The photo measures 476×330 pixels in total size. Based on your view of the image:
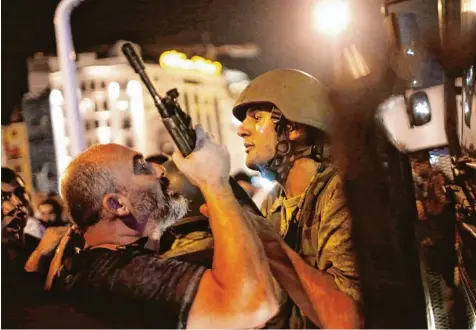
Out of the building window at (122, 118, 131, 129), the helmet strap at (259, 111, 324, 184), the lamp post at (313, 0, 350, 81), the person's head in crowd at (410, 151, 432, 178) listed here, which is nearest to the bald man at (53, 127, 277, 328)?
the building window at (122, 118, 131, 129)

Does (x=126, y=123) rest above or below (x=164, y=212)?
above

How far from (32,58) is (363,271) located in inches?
76.5

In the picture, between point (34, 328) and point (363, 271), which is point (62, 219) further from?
point (363, 271)

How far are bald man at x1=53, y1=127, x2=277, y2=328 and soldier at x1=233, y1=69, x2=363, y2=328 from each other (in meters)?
0.18

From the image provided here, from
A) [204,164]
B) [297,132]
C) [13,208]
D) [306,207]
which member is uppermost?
[297,132]

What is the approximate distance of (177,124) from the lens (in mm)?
2666

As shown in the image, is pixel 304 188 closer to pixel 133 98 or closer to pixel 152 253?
pixel 152 253

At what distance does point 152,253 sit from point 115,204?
11.2 inches

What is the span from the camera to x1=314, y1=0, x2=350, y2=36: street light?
282cm

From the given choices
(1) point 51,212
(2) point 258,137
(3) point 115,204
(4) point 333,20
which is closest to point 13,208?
(1) point 51,212

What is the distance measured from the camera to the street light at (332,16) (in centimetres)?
282

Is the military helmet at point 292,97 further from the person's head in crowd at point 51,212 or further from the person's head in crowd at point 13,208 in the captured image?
the person's head in crowd at point 13,208

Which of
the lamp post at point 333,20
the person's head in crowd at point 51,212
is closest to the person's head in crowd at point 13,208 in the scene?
the person's head in crowd at point 51,212

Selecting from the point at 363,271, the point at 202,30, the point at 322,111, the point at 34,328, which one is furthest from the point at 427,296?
the point at 34,328
